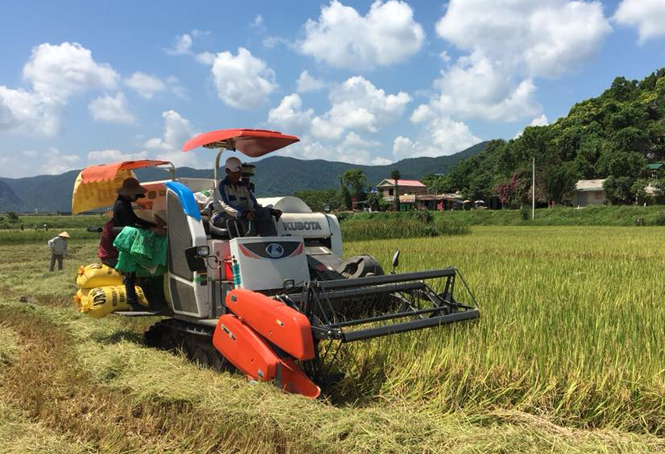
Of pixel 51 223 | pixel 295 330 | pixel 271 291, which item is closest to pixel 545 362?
pixel 295 330

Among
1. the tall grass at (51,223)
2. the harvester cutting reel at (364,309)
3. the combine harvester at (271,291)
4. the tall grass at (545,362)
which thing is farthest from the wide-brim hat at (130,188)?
the tall grass at (51,223)

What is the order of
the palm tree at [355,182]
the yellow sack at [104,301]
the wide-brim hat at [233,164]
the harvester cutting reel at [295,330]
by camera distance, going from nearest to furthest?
the harvester cutting reel at [295,330] < the wide-brim hat at [233,164] < the yellow sack at [104,301] < the palm tree at [355,182]

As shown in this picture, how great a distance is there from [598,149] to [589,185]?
5490 mm

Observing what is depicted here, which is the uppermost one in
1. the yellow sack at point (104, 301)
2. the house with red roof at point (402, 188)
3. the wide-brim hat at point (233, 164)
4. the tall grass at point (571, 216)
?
the house with red roof at point (402, 188)

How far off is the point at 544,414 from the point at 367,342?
1737 mm

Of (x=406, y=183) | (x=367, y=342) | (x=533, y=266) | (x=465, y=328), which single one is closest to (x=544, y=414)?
(x=465, y=328)

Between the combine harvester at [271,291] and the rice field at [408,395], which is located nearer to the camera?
the rice field at [408,395]

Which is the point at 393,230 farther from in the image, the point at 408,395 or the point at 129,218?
the point at 408,395

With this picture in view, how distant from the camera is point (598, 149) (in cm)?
5403

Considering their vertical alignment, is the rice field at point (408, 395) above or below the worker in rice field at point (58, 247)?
below

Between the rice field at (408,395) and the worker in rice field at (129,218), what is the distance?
0.61 m

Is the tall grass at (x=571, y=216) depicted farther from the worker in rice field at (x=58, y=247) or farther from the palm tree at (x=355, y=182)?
the palm tree at (x=355, y=182)

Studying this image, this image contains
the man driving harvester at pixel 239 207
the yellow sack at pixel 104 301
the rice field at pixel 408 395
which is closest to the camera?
the rice field at pixel 408 395

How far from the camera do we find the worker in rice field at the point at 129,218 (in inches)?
232
